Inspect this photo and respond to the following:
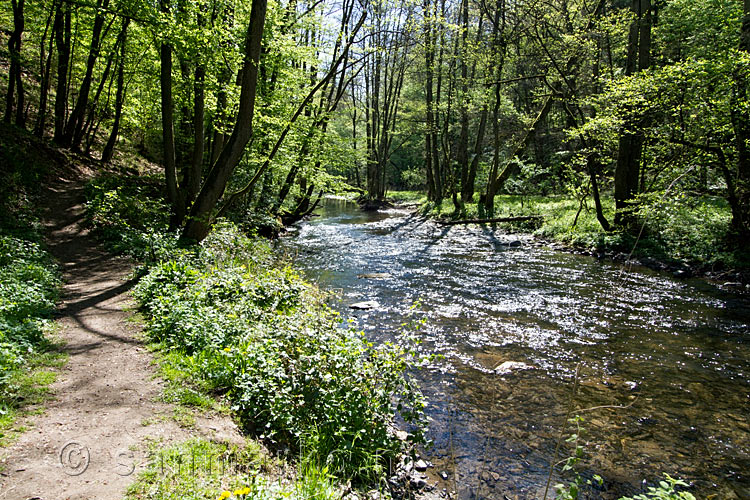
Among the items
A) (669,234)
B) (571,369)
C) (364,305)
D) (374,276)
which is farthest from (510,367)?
(669,234)

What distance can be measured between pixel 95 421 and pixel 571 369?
6.42m

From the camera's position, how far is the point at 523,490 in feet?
13.5

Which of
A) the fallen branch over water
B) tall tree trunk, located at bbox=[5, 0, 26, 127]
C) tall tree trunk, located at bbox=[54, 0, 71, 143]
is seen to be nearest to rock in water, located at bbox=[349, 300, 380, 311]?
the fallen branch over water

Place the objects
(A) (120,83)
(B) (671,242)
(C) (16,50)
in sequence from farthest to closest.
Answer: (A) (120,83) < (C) (16,50) < (B) (671,242)

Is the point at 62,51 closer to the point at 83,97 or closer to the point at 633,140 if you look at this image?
the point at 83,97

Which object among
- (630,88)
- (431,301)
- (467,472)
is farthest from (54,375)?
(630,88)

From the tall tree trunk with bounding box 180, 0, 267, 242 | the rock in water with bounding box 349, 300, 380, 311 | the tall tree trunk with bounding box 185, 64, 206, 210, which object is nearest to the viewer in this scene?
the tall tree trunk with bounding box 180, 0, 267, 242

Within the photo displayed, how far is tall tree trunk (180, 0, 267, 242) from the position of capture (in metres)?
8.36

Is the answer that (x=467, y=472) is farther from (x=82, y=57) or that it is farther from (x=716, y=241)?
(x=82, y=57)

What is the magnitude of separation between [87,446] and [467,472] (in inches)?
143

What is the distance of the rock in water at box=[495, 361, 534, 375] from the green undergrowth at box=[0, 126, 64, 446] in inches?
232

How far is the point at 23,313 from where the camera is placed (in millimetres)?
5270

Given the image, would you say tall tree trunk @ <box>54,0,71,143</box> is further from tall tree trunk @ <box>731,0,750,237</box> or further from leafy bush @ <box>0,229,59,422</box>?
tall tree trunk @ <box>731,0,750,237</box>

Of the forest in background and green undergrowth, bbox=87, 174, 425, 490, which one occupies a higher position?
the forest in background
